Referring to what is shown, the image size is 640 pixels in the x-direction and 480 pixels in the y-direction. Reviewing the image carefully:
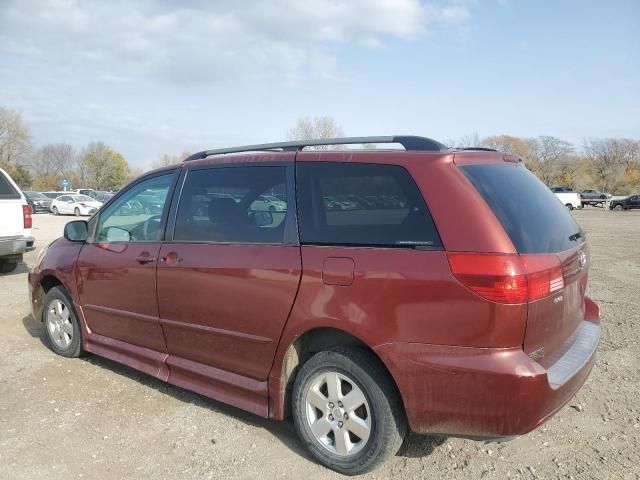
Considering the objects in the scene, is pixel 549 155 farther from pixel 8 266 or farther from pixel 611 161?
pixel 8 266

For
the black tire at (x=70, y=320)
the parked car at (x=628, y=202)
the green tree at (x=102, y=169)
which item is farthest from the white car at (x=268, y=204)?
→ the green tree at (x=102, y=169)

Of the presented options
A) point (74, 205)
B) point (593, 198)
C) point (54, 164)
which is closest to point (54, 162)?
point (54, 164)

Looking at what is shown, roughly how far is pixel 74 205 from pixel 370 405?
1482 inches

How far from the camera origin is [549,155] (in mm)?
92750

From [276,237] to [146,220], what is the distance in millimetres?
1431

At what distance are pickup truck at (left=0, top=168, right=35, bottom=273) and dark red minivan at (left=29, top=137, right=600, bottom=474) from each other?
5302 millimetres

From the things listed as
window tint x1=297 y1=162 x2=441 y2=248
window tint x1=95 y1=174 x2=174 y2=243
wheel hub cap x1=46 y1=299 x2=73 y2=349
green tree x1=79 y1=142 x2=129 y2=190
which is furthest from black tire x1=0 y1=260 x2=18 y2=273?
green tree x1=79 y1=142 x2=129 y2=190

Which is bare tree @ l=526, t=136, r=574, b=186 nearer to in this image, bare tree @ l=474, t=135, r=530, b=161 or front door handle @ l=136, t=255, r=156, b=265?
bare tree @ l=474, t=135, r=530, b=161

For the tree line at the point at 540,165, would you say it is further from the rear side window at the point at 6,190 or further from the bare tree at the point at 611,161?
the rear side window at the point at 6,190

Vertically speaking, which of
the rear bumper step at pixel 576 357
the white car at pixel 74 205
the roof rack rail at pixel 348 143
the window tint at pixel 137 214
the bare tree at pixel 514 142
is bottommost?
the white car at pixel 74 205

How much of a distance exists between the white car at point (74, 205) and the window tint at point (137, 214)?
111 feet

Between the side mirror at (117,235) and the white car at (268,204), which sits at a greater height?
the white car at (268,204)

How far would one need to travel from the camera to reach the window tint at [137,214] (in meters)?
3.96

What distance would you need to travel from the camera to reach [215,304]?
337 centimetres
